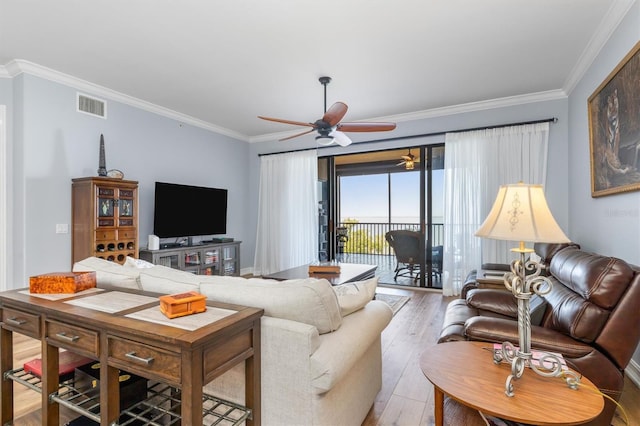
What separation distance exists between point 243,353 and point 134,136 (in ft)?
13.4

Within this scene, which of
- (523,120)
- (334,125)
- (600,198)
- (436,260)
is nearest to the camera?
(600,198)

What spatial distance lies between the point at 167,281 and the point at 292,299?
776mm

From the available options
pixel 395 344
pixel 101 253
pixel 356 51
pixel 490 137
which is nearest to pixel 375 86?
pixel 356 51

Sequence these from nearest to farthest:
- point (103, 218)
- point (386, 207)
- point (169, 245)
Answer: point (103, 218), point (169, 245), point (386, 207)

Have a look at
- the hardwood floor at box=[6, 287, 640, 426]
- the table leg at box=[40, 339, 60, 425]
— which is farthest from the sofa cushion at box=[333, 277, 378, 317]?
the table leg at box=[40, 339, 60, 425]

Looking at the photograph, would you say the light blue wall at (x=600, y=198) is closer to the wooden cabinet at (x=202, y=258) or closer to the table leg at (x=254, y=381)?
the table leg at (x=254, y=381)

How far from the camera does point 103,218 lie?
3.66 metres

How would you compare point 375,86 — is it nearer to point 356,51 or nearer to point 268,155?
point 356,51

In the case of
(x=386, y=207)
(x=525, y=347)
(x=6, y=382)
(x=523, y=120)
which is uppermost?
(x=523, y=120)

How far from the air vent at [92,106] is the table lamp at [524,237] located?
176 inches

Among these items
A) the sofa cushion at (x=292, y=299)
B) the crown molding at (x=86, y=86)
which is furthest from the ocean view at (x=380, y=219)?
the sofa cushion at (x=292, y=299)

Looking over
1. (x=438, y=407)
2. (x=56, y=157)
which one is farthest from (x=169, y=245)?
(x=438, y=407)

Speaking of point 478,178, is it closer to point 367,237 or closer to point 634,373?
point 634,373

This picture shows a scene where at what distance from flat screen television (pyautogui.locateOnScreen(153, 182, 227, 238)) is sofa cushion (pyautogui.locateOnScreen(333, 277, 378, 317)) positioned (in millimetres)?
3518
